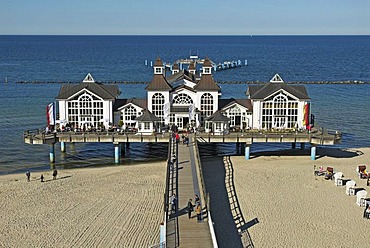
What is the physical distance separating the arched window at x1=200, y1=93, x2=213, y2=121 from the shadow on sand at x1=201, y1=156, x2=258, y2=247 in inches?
186

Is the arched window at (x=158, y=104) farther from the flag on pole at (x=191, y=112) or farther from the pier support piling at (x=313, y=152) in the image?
the pier support piling at (x=313, y=152)

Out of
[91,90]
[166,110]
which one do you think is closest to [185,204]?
[166,110]

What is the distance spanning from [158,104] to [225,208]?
14654 millimetres

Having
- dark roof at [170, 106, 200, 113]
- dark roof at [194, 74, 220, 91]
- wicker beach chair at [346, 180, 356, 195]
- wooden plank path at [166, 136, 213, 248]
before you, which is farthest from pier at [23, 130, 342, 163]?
wooden plank path at [166, 136, 213, 248]

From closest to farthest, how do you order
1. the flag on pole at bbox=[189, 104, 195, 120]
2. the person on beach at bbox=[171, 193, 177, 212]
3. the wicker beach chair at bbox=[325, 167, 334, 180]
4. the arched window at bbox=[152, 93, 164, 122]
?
the person on beach at bbox=[171, 193, 177, 212], the wicker beach chair at bbox=[325, 167, 334, 180], the flag on pole at bbox=[189, 104, 195, 120], the arched window at bbox=[152, 93, 164, 122]

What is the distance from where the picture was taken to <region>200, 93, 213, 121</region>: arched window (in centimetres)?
4075

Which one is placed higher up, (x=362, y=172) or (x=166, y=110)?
(x=166, y=110)

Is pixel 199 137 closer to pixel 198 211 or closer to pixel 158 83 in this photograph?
pixel 158 83

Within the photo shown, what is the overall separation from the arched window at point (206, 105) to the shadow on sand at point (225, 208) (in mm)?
4714

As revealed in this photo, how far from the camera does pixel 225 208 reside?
27719 millimetres

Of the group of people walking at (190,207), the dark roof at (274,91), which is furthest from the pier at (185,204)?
the dark roof at (274,91)

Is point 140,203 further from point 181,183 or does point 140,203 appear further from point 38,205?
point 38,205

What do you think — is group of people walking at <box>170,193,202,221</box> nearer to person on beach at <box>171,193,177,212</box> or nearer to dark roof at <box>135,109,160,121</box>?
person on beach at <box>171,193,177,212</box>

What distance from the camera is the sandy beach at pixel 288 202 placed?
24.5m
